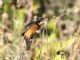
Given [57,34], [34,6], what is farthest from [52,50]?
[34,6]

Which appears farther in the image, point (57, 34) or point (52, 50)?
point (57, 34)

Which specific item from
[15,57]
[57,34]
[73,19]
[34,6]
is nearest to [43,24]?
[15,57]

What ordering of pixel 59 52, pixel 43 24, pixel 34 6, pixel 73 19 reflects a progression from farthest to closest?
pixel 34 6
pixel 73 19
pixel 59 52
pixel 43 24

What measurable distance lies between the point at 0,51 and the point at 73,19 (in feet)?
5.99

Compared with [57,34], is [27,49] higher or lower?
higher

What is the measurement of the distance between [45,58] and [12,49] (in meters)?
0.48

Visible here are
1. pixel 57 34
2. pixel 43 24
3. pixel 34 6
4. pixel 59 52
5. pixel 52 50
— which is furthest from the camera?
pixel 34 6

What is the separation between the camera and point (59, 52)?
3240mm

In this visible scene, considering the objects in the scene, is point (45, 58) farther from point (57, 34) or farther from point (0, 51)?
point (57, 34)

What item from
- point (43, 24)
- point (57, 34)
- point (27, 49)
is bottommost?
point (57, 34)

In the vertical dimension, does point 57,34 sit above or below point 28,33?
below

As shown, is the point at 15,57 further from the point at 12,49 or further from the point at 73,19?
the point at 73,19

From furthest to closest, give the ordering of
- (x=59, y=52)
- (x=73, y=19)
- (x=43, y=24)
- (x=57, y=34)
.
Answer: (x=73, y=19), (x=57, y=34), (x=59, y=52), (x=43, y=24)

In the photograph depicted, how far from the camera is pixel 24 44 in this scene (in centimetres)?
300
